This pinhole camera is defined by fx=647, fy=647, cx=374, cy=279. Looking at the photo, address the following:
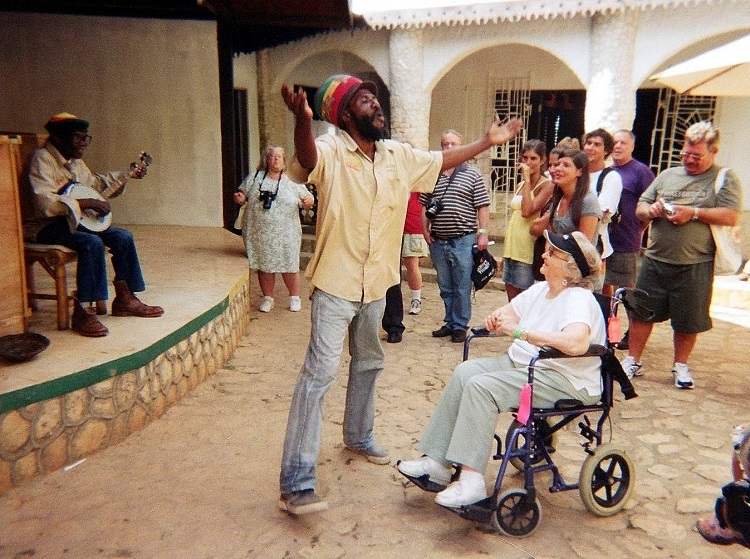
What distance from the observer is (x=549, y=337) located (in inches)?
113

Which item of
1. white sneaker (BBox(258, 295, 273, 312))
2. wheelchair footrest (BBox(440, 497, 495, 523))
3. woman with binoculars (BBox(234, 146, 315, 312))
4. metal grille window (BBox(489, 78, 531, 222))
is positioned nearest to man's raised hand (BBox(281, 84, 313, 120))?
wheelchair footrest (BBox(440, 497, 495, 523))

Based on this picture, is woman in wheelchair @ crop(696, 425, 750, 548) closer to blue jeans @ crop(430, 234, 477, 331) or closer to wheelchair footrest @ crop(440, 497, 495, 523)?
wheelchair footrest @ crop(440, 497, 495, 523)

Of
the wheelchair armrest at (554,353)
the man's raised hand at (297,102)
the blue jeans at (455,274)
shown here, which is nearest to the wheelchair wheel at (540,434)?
the wheelchair armrest at (554,353)

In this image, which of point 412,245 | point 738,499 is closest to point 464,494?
point 738,499

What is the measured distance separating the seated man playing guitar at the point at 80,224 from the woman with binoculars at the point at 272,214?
6.80ft

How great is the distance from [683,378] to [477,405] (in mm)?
2653

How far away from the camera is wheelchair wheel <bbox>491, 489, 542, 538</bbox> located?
2.84m

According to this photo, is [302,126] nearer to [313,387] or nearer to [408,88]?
[313,387]

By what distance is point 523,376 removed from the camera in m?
2.99

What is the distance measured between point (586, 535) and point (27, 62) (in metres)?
9.48

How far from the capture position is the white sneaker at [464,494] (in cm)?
283

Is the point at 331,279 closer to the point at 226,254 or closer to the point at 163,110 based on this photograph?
the point at 226,254

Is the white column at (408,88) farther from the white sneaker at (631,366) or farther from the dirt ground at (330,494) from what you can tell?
the dirt ground at (330,494)

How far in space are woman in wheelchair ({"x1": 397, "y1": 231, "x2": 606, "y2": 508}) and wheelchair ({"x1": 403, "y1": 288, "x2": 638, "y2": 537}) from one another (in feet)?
0.14
